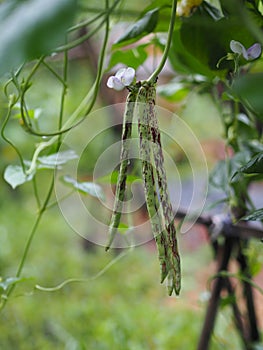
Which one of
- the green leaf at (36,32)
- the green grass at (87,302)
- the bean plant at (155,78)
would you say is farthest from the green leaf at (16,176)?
the green grass at (87,302)

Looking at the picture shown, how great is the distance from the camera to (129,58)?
0.54 metres

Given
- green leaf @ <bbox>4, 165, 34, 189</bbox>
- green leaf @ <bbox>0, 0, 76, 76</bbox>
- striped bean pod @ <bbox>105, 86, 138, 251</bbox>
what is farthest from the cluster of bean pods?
green leaf @ <bbox>4, 165, 34, 189</bbox>

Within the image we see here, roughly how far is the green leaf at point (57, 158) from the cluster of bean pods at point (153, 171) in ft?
0.66

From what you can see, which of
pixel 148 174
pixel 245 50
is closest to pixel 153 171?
pixel 148 174

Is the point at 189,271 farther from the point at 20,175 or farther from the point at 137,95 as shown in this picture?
the point at 137,95

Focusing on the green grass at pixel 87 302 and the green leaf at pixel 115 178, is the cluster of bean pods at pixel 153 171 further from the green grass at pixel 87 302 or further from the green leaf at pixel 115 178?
the green grass at pixel 87 302

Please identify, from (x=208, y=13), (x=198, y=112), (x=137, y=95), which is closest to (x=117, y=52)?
(x=208, y=13)

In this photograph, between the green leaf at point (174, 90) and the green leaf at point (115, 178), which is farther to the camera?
the green leaf at point (174, 90)

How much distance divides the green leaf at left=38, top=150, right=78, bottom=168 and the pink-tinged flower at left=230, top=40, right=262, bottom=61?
0.66 feet

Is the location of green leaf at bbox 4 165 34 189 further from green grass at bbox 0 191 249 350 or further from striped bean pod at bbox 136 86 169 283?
green grass at bbox 0 191 249 350

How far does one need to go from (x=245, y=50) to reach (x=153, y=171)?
108 millimetres

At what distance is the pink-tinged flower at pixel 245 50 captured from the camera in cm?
32

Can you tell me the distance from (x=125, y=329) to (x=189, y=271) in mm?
591

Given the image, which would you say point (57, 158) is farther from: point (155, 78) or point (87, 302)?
point (87, 302)
